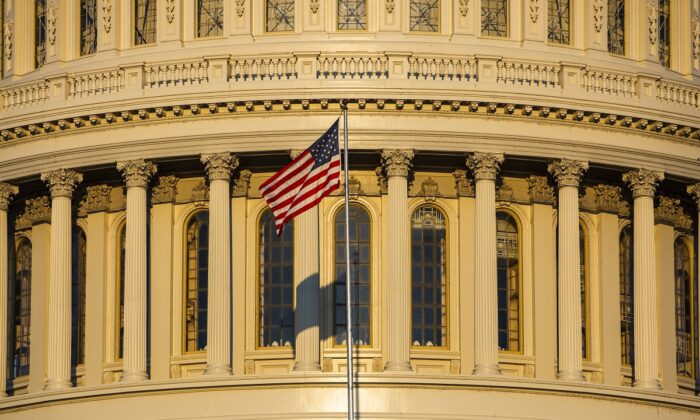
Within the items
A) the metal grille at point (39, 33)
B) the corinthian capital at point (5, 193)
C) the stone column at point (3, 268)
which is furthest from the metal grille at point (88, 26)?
the stone column at point (3, 268)

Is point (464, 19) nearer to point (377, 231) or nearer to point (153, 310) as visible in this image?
point (377, 231)

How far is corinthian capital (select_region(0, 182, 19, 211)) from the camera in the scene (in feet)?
255

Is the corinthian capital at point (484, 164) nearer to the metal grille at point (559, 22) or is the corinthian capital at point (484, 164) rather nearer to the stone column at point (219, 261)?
the metal grille at point (559, 22)

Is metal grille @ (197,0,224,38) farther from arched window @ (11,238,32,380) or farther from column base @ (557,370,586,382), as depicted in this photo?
column base @ (557,370,586,382)

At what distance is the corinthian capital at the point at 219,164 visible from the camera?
7444 centimetres

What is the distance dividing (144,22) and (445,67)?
831 cm

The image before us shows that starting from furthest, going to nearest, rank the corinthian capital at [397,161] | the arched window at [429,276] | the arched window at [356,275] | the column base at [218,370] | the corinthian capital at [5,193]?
the corinthian capital at [5,193] → the arched window at [429,276] → the arched window at [356,275] → the corinthian capital at [397,161] → the column base at [218,370]

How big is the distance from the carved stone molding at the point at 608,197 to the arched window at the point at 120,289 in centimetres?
1222

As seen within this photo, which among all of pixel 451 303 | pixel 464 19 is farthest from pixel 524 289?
pixel 464 19

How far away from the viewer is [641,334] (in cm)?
7606

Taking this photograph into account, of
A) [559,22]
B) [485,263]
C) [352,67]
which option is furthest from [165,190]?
[559,22]

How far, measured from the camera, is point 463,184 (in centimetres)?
7562

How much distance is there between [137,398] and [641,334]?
12989mm

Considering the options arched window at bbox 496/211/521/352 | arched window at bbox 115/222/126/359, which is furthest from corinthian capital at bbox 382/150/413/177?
arched window at bbox 115/222/126/359
